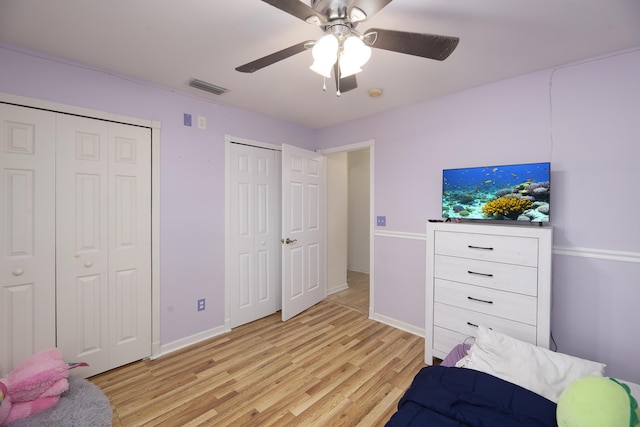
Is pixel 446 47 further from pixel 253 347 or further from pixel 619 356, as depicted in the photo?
pixel 253 347

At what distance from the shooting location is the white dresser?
1870mm

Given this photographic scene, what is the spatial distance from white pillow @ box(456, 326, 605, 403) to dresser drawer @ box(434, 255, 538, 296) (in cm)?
38

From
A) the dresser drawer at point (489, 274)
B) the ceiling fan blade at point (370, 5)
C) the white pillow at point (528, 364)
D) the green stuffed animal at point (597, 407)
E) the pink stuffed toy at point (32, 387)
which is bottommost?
the pink stuffed toy at point (32, 387)

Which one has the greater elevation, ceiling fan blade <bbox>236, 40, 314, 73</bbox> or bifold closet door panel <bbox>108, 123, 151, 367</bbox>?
ceiling fan blade <bbox>236, 40, 314, 73</bbox>

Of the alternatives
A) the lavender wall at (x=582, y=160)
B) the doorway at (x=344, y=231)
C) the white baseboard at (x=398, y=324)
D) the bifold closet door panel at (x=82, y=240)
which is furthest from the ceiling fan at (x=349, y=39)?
the white baseboard at (x=398, y=324)

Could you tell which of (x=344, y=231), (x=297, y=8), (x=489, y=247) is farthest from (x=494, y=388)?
(x=344, y=231)

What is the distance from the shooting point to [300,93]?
8.67 ft

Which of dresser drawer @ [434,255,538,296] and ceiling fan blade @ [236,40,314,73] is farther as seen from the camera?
dresser drawer @ [434,255,538,296]

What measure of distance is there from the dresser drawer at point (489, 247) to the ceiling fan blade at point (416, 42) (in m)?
1.36

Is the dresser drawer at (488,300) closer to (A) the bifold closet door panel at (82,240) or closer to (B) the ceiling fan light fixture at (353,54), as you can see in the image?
(B) the ceiling fan light fixture at (353,54)

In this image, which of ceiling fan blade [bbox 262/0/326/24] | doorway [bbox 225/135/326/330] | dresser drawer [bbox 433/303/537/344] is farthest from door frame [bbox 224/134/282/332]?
dresser drawer [bbox 433/303/537/344]

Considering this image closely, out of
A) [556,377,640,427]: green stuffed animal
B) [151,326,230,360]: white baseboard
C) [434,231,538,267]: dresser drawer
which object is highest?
[434,231,538,267]: dresser drawer

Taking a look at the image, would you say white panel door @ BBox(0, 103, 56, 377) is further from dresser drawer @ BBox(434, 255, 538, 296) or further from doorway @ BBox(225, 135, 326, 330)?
dresser drawer @ BBox(434, 255, 538, 296)

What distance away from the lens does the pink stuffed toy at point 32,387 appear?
5.05 ft
